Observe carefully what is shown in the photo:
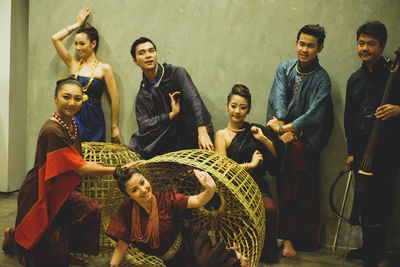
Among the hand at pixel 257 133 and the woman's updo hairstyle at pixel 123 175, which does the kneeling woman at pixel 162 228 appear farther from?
the hand at pixel 257 133

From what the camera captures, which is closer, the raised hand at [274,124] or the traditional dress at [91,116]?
the raised hand at [274,124]

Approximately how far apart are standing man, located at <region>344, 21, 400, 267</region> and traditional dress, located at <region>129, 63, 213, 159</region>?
1.20 m

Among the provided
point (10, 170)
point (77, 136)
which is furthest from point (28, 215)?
point (10, 170)

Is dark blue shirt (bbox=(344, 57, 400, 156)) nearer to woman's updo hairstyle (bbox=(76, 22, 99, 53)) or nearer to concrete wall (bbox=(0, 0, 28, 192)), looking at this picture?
woman's updo hairstyle (bbox=(76, 22, 99, 53))

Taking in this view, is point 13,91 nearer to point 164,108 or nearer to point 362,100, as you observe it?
point 164,108

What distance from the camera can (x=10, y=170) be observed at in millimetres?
4688

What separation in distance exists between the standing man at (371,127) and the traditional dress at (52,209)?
→ 2061mm

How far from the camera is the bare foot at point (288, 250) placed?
3.24m

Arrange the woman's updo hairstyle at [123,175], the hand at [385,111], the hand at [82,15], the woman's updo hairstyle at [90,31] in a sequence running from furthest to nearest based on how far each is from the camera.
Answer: the hand at [82,15], the woman's updo hairstyle at [90,31], the hand at [385,111], the woman's updo hairstyle at [123,175]

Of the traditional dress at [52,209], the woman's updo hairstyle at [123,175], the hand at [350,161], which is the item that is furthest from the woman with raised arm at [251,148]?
the traditional dress at [52,209]

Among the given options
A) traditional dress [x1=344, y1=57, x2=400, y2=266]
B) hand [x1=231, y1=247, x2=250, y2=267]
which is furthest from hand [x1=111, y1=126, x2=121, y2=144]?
traditional dress [x1=344, y1=57, x2=400, y2=266]

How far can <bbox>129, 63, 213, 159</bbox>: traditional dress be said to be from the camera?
11.3 feet

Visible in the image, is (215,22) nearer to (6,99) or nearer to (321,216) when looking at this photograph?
(321,216)

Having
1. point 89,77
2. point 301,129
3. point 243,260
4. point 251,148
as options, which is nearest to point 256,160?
point 251,148
